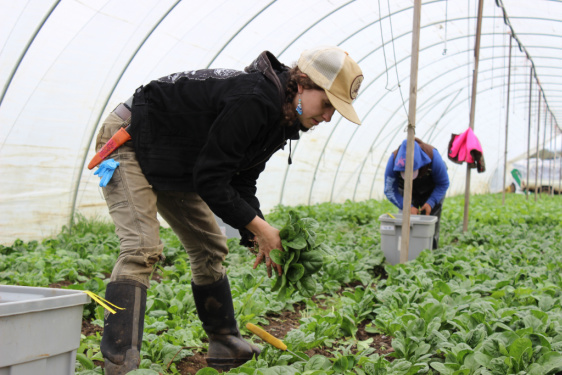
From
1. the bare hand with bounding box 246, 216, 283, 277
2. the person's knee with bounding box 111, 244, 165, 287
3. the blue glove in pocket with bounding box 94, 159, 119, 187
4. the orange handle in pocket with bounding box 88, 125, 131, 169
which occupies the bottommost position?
the person's knee with bounding box 111, 244, 165, 287

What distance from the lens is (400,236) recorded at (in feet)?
20.0

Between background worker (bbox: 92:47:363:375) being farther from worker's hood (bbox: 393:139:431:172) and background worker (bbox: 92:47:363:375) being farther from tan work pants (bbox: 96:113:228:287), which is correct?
worker's hood (bbox: 393:139:431:172)

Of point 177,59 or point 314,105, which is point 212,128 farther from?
point 177,59

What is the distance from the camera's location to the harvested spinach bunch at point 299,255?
2756 millimetres

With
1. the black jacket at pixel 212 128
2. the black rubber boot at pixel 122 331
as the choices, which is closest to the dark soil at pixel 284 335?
the black rubber boot at pixel 122 331

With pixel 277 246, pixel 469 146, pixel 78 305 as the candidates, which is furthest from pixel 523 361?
pixel 469 146

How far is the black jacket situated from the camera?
240cm

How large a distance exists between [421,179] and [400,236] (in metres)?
1.02

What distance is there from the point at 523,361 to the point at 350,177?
494 inches

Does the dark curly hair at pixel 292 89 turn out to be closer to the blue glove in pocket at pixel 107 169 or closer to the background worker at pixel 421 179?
the blue glove in pocket at pixel 107 169

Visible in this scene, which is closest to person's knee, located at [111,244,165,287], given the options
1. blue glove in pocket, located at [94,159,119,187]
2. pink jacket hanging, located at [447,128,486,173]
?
blue glove in pocket, located at [94,159,119,187]

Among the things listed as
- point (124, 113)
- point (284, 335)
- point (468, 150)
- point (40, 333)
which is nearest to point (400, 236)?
point (468, 150)

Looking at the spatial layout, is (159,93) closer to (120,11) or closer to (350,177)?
(120,11)

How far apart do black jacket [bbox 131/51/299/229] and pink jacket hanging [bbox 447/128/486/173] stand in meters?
5.53
